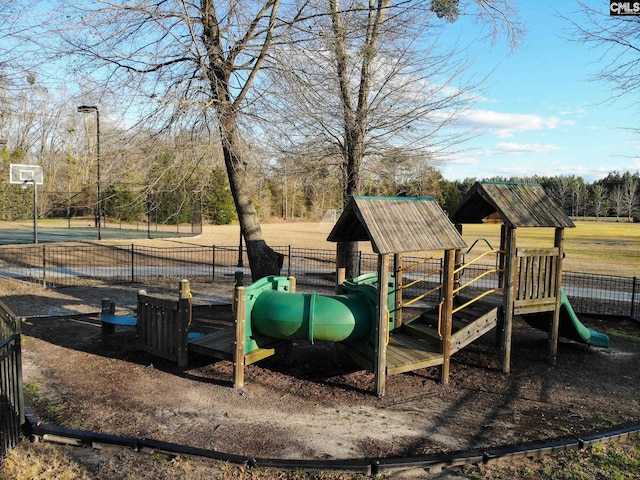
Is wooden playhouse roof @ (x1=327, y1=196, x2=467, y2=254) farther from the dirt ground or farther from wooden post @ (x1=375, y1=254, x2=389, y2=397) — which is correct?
the dirt ground

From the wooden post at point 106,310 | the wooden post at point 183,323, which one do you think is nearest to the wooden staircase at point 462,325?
the wooden post at point 183,323

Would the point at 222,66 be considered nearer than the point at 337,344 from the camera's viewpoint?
No

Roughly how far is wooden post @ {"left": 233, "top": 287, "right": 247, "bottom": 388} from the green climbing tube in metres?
0.36

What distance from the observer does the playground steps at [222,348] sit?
267 inches

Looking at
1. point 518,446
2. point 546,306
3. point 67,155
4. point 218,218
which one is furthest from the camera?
point 218,218

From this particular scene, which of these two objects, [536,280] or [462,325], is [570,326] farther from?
[462,325]

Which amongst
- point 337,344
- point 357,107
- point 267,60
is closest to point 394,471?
point 337,344

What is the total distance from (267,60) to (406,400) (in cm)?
650

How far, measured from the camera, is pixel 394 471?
4.39 m

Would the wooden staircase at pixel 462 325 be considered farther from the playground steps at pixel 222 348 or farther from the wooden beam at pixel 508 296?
the playground steps at pixel 222 348

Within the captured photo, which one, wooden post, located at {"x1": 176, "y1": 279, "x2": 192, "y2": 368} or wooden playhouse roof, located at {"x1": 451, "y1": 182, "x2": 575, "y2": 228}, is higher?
wooden playhouse roof, located at {"x1": 451, "y1": 182, "x2": 575, "y2": 228}

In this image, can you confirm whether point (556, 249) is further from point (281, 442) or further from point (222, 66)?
point (222, 66)

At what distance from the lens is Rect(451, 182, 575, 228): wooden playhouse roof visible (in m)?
7.50

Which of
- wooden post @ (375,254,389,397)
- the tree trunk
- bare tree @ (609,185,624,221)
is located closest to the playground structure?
wooden post @ (375,254,389,397)
